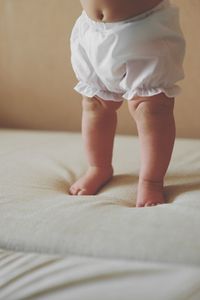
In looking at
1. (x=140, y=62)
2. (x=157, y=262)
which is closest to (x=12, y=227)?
(x=157, y=262)

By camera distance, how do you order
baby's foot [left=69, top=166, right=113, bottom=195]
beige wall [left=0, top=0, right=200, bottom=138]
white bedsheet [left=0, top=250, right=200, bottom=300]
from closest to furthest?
white bedsheet [left=0, top=250, right=200, bottom=300]
baby's foot [left=69, top=166, right=113, bottom=195]
beige wall [left=0, top=0, right=200, bottom=138]

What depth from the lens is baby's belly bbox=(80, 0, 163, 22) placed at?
66cm

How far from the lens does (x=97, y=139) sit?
0.80 metres

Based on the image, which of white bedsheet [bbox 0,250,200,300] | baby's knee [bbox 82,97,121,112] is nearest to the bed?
white bedsheet [bbox 0,250,200,300]

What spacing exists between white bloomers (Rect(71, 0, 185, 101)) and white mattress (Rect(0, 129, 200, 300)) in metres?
0.17

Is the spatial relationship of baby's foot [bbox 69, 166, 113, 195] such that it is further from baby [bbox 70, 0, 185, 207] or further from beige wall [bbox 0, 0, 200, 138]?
beige wall [bbox 0, 0, 200, 138]

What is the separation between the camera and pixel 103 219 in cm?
58

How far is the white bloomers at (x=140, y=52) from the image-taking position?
67cm

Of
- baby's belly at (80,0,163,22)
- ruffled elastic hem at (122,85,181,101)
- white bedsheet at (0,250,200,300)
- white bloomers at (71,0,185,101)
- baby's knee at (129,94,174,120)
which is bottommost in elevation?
white bedsheet at (0,250,200,300)

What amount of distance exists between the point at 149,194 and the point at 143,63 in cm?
20

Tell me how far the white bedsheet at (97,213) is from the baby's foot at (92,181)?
0.01 meters

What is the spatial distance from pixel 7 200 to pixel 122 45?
287 mm

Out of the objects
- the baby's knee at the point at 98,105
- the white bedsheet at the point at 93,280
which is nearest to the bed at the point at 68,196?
the white bedsheet at the point at 93,280

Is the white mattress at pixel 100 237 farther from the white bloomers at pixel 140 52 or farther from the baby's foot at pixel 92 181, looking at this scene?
the white bloomers at pixel 140 52
